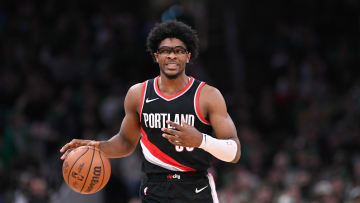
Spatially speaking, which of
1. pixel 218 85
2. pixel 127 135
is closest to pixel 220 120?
pixel 127 135

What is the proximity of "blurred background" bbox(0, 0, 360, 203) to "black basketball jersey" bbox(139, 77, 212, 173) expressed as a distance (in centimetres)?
436

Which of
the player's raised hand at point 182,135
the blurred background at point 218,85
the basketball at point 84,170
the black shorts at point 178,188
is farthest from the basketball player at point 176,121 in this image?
the blurred background at point 218,85

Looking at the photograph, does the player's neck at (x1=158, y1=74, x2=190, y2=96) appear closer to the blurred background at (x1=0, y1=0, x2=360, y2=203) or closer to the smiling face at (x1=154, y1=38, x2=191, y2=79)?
the smiling face at (x1=154, y1=38, x2=191, y2=79)

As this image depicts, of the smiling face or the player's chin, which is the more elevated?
the smiling face

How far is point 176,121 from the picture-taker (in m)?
6.22

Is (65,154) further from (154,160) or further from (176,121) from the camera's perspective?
(176,121)

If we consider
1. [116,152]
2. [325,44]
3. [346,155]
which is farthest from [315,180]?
[116,152]

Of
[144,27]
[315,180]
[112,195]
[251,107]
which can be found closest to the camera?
[315,180]

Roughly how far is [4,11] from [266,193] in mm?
8134

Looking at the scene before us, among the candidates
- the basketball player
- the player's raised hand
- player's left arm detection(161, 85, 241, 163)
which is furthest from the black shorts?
the player's raised hand

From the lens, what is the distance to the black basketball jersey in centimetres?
624

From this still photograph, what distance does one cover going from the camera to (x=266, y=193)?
10.9 meters

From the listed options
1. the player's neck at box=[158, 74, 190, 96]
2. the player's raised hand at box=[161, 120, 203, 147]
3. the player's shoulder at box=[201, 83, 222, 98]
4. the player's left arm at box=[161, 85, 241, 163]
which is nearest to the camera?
the player's raised hand at box=[161, 120, 203, 147]

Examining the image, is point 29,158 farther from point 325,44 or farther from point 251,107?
point 325,44
